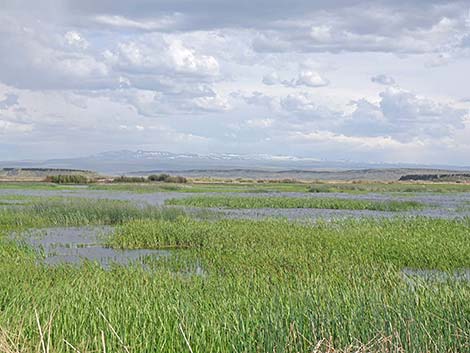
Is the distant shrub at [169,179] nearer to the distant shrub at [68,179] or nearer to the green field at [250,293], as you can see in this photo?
the distant shrub at [68,179]

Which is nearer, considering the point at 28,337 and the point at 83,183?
the point at 28,337

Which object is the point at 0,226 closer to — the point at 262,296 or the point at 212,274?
the point at 212,274

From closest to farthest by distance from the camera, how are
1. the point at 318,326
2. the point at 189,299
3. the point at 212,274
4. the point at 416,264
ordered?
the point at 318,326, the point at 189,299, the point at 212,274, the point at 416,264

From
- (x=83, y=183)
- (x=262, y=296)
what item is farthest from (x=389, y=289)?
(x=83, y=183)

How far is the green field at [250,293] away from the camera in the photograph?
7.59 m

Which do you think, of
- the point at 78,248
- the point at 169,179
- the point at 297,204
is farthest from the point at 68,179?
the point at 78,248

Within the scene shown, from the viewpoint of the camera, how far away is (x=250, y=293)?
10836 mm

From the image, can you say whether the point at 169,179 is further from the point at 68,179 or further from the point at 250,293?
the point at 250,293

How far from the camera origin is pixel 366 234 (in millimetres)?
20812

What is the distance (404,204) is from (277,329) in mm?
32035

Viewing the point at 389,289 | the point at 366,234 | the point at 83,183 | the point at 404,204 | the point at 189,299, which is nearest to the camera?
the point at 189,299

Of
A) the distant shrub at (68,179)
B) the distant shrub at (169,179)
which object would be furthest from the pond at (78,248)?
the distant shrub at (169,179)

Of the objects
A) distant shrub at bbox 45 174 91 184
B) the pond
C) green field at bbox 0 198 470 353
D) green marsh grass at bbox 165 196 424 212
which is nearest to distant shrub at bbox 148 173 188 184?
distant shrub at bbox 45 174 91 184

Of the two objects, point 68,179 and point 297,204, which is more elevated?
point 68,179
